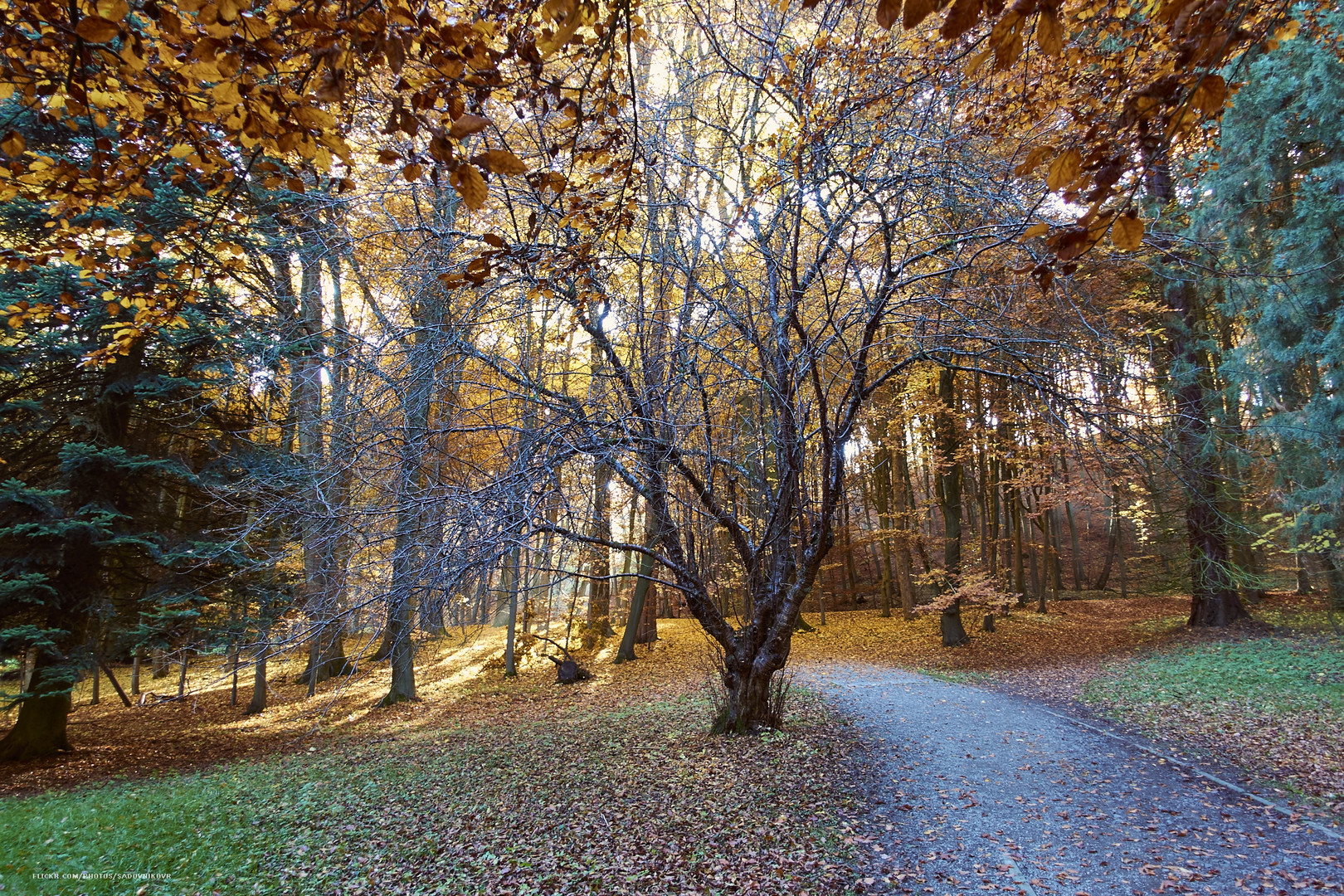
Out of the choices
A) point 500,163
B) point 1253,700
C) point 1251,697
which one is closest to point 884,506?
point 1251,697

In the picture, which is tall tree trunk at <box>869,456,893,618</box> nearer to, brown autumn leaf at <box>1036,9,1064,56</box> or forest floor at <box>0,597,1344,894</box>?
forest floor at <box>0,597,1344,894</box>

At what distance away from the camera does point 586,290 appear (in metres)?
4.20

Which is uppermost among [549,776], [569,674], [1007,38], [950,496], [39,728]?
[1007,38]

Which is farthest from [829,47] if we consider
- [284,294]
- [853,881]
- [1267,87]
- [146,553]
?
[146,553]

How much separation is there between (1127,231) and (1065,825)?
4.59 metres

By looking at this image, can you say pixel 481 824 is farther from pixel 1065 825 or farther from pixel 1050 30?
pixel 1050 30

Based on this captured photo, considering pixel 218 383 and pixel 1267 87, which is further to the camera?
pixel 1267 87

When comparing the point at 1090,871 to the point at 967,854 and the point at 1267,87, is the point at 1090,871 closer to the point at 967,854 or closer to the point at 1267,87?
the point at 967,854

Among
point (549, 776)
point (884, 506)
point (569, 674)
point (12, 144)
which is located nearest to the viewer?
point (12, 144)

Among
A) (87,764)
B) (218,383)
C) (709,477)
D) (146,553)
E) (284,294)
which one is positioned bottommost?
(87,764)

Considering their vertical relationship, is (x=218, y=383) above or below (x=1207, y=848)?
above

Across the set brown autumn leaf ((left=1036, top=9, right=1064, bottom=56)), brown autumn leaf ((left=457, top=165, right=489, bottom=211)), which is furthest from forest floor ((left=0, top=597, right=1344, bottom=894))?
brown autumn leaf ((left=1036, top=9, right=1064, bottom=56))

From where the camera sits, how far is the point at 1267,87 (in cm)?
823

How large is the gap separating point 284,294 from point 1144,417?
9916 millimetres
